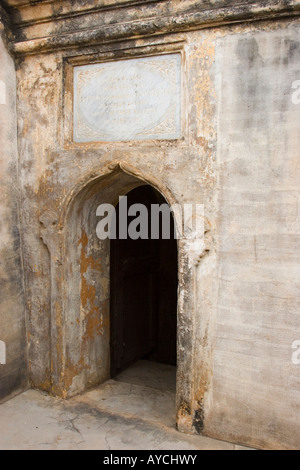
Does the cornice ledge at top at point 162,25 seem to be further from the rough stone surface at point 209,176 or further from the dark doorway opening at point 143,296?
the dark doorway opening at point 143,296

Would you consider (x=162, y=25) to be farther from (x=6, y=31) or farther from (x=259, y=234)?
(x=259, y=234)

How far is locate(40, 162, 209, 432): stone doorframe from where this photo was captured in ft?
13.1

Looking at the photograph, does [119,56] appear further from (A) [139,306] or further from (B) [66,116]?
(A) [139,306]

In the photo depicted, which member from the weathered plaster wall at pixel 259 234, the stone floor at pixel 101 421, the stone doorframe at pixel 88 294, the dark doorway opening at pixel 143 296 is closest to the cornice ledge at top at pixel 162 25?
the weathered plaster wall at pixel 259 234

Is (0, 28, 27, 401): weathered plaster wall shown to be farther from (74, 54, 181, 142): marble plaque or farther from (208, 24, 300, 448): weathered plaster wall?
(208, 24, 300, 448): weathered plaster wall

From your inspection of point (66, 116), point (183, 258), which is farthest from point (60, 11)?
point (183, 258)

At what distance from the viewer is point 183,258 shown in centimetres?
393

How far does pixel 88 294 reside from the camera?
15.8ft

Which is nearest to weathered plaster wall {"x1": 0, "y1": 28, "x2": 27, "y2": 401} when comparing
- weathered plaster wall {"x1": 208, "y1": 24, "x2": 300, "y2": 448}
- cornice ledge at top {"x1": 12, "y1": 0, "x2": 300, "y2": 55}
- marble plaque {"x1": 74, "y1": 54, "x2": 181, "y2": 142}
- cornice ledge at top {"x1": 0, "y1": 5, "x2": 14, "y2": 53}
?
cornice ledge at top {"x1": 0, "y1": 5, "x2": 14, "y2": 53}

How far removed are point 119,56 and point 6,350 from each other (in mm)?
3021

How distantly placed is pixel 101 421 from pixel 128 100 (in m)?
2.95

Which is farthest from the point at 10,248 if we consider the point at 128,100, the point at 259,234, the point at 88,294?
the point at 259,234

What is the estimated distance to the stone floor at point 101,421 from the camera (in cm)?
384

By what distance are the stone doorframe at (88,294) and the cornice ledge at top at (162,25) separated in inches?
45.2
